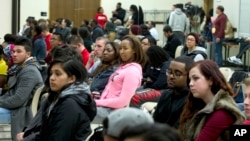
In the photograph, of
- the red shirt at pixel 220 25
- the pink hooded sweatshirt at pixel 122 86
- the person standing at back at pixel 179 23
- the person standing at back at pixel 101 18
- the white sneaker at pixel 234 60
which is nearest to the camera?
the pink hooded sweatshirt at pixel 122 86

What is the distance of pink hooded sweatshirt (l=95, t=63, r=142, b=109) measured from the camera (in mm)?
5602

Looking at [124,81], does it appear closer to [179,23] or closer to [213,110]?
[213,110]

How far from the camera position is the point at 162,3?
15211 millimetres

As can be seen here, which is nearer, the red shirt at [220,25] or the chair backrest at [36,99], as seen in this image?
the chair backrest at [36,99]

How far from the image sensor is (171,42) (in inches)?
482

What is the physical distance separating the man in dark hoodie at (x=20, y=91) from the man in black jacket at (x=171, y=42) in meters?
6.14

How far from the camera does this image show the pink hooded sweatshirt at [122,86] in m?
5.60

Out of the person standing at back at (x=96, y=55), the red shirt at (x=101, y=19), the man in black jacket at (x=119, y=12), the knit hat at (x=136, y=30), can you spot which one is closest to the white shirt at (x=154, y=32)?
the knit hat at (x=136, y=30)

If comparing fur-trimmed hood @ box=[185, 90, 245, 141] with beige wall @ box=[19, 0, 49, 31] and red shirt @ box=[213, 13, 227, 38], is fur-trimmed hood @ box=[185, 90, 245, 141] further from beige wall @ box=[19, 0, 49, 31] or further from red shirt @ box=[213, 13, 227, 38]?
beige wall @ box=[19, 0, 49, 31]

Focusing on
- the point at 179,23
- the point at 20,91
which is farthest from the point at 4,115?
the point at 179,23

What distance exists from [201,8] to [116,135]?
1085 cm

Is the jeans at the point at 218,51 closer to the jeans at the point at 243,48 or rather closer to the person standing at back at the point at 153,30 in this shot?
the jeans at the point at 243,48

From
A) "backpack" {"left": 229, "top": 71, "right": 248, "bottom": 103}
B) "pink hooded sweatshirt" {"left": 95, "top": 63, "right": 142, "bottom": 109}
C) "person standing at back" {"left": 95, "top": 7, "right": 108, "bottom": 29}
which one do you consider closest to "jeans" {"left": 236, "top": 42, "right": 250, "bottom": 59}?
"backpack" {"left": 229, "top": 71, "right": 248, "bottom": 103}

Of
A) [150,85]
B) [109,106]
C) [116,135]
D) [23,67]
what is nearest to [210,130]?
[116,135]
